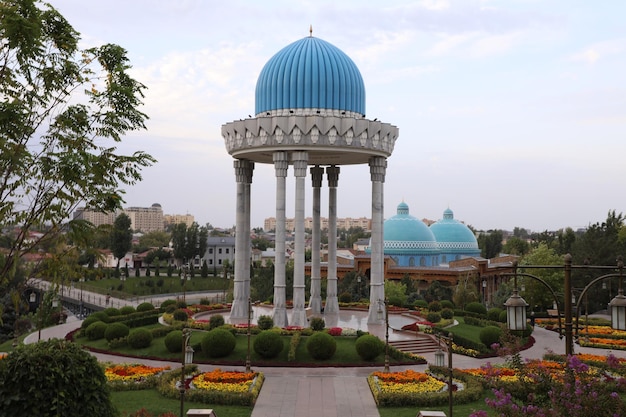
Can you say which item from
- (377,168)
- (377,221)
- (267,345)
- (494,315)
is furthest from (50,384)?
(494,315)

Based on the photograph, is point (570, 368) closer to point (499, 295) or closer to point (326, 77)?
point (326, 77)

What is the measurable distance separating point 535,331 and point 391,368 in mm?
20353

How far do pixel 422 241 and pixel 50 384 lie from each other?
7135cm

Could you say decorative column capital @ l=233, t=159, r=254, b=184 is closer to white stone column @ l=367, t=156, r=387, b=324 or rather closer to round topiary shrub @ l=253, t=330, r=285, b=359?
white stone column @ l=367, t=156, r=387, b=324

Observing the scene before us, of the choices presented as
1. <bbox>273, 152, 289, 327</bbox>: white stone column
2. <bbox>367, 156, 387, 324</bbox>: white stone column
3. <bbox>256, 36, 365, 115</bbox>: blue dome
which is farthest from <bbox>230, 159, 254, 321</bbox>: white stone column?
<bbox>367, 156, 387, 324</bbox>: white stone column

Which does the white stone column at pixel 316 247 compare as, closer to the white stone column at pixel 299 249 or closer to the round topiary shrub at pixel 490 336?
the white stone column at pixel 299 249

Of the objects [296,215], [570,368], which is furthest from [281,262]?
[570,368]

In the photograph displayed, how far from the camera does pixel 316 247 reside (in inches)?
1816

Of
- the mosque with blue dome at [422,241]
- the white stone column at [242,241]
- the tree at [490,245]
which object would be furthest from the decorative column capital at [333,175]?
the tree at [490,245]

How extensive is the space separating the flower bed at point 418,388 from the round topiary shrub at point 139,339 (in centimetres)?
1312

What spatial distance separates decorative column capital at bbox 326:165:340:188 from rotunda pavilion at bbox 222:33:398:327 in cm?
278

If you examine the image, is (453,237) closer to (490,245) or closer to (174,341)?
(490,245)

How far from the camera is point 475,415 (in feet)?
43.0

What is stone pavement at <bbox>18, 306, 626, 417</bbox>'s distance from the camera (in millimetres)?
22453
